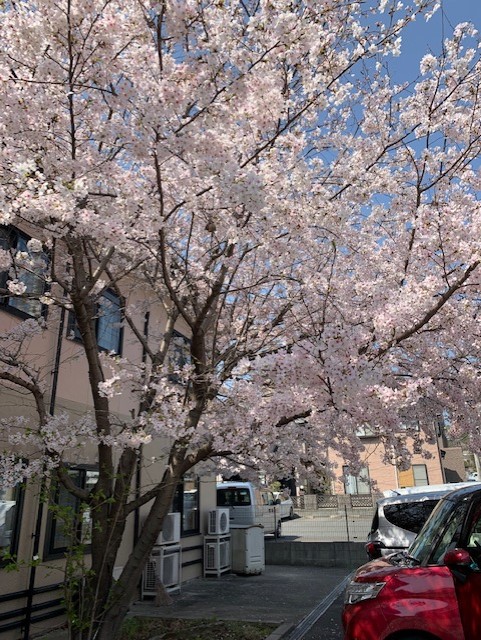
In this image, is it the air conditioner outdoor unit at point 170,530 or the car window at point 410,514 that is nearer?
the car window at point 410,514

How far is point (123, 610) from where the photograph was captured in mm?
5324

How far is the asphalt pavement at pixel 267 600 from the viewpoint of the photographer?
748 centimetres

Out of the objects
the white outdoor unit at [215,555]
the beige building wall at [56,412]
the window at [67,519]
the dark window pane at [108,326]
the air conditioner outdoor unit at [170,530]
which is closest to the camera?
the window at [67,519]

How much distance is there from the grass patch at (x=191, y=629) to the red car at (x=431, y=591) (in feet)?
10.0

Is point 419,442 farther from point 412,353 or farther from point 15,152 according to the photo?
point 15,152

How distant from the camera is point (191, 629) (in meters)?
6.91

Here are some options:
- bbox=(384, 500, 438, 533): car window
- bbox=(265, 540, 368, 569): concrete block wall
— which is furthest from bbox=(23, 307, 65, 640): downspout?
bbox=(265, 540, 368, 569): concrete block wall

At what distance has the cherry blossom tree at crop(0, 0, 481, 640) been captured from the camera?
488 cm

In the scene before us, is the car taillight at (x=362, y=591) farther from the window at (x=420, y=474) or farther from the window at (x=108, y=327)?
the window at (x=420, y=474)

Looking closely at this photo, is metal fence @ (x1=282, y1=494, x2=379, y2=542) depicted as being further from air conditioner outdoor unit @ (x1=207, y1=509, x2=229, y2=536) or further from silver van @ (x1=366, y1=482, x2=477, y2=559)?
silver van @ (x1=366, y1=482, x2=477, y2=559)

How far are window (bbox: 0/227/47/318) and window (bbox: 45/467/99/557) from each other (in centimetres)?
252

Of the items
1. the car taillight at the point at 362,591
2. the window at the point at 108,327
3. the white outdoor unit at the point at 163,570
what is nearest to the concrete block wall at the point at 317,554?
the white outdoor unit at the point at 163,570

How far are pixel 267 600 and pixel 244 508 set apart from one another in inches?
270

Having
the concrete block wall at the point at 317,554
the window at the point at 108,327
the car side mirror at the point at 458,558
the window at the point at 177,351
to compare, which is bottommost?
the concrete block wall at the point at 317,554
